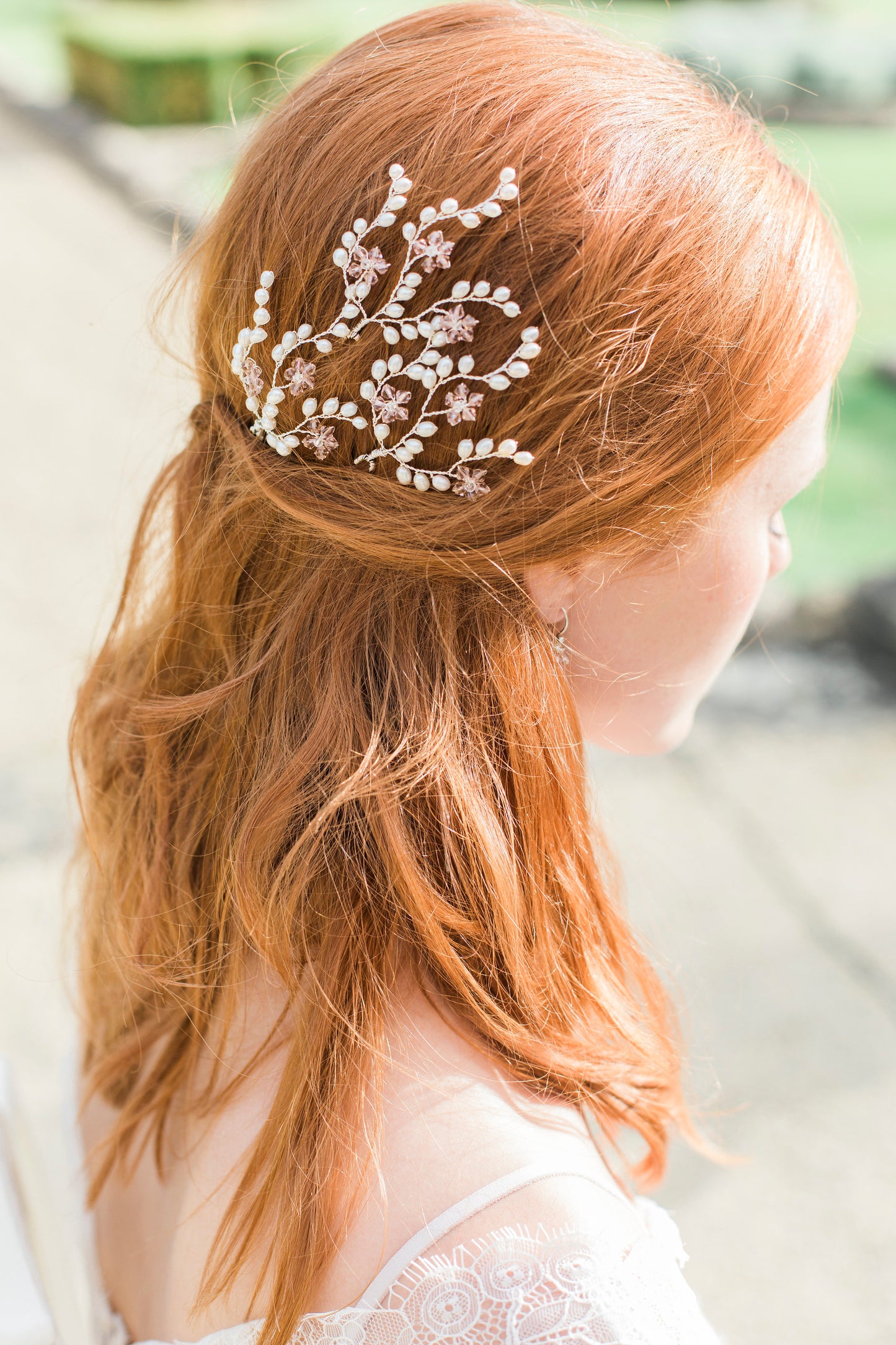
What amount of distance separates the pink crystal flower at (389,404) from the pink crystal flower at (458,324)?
0.21 feet

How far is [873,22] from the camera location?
1955 centimetres

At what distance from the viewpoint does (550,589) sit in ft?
3.67

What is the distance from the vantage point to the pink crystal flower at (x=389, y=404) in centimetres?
98

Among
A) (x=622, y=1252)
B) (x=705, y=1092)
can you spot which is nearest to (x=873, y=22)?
(x=705, y=1092)

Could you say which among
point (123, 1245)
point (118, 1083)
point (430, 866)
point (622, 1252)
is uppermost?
point (430, 866)

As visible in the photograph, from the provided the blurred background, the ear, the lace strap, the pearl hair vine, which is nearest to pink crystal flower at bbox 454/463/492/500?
the pearl hair vine

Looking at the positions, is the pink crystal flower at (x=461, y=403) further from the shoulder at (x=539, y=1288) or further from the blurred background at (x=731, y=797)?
the shoulder at (x=539, y=1288)

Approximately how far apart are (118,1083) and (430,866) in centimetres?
66

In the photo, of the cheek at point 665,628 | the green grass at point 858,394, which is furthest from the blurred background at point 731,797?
the cheek at point 665,628

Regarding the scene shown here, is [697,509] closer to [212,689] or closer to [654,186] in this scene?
[654,186]

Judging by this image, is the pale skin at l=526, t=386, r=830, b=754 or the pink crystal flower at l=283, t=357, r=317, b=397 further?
the pale skin at l=526, t=386, r=830, b=754

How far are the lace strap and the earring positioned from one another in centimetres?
50

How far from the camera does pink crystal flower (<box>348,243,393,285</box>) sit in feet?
3.12

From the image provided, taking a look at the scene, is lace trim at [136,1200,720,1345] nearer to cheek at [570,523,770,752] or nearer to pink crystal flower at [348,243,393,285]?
cheek at [570,523,770,752]
